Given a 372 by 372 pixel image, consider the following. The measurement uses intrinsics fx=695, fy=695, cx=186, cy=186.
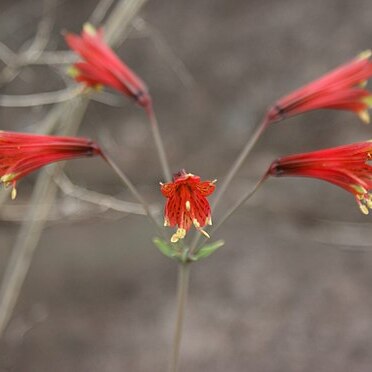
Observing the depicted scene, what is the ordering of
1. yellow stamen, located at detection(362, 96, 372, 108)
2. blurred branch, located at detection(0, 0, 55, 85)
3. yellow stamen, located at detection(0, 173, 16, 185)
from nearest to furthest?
yellow stamen, located at detection(0, 173, 16, 185), yellow stamen, located at detection(362, 96, 372, 108), blurred branch, located at detection(0, 0, 55, 85)

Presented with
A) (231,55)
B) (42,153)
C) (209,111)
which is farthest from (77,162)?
(42,153)

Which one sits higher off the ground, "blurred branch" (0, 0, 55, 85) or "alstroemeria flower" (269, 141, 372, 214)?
"blurred branch" (0, 0, 55, 85)

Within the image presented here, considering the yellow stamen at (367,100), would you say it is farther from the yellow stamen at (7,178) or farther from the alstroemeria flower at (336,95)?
the yellow stamen at (7,178)

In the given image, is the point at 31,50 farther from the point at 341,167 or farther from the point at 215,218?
the point at 341,167

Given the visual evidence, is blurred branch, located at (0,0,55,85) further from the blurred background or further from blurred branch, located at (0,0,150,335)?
blurred branch, located at (0,0,150,335)

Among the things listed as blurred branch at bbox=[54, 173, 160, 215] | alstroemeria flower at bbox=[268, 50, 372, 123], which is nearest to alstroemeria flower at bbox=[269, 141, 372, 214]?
alstroemeria flower at bbox=[268, 50, 372, 123]
